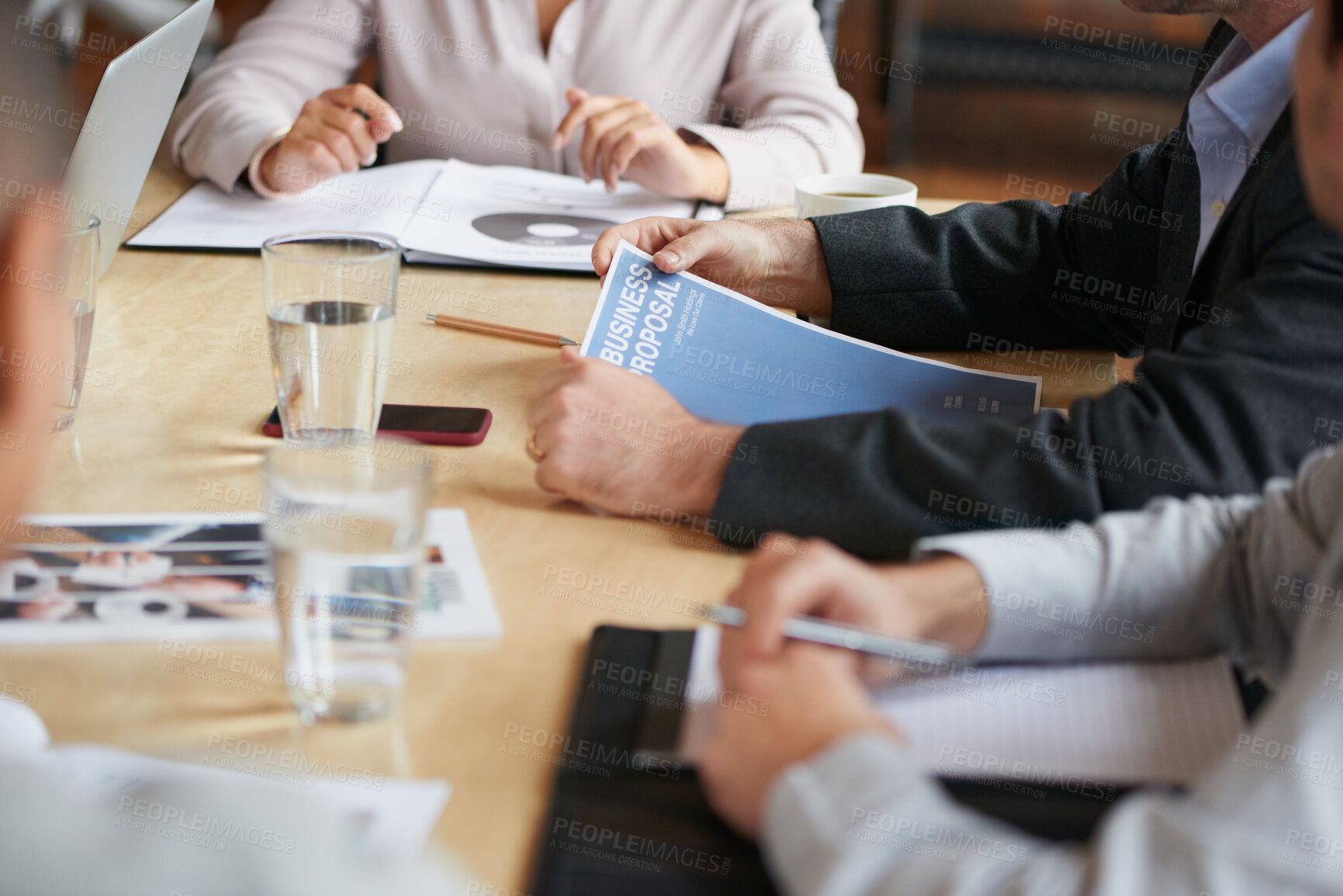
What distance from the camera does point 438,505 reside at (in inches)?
30.5

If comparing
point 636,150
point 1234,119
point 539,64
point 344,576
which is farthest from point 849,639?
point 539,64

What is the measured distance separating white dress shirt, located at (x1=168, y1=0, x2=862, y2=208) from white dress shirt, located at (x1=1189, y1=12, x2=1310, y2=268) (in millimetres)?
768

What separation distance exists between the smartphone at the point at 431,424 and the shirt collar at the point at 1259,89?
1.89 feet

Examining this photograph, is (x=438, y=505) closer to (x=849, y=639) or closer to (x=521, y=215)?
(x=849, y=639)

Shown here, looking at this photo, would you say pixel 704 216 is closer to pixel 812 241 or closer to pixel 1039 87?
pixel 812 241

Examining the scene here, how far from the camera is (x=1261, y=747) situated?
46cm

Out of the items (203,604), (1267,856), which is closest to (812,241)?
(203,604)

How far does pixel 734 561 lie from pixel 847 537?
0.23 ft

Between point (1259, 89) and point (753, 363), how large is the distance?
40cm

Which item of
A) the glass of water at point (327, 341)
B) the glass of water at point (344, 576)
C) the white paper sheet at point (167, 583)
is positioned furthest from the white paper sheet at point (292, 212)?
the glass of water at point (344, 576)

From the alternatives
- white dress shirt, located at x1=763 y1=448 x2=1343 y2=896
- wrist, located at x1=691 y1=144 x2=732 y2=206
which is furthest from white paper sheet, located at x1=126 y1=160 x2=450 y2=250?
white dress shirt, located at x1=763 y1=448 x2=1343 y2=896

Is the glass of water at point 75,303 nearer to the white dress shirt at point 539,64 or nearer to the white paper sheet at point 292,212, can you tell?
the white paper sheet at point 292,212

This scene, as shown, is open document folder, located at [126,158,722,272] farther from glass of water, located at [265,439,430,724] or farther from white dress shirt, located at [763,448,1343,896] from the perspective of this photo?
white dress shirt, located at [763,448,1343,896]

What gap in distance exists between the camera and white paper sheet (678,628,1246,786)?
0.53 meters
